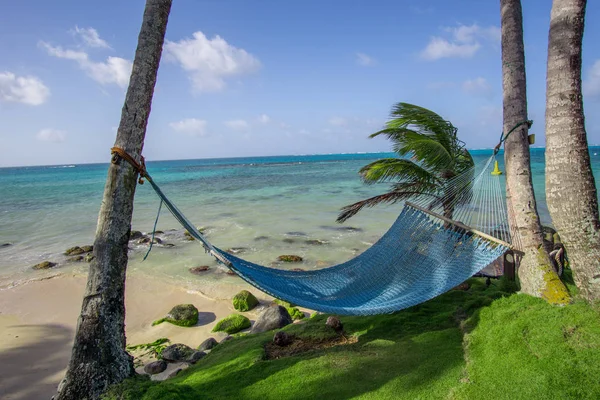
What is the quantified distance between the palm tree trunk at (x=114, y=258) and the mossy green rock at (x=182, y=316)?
8.64 feet

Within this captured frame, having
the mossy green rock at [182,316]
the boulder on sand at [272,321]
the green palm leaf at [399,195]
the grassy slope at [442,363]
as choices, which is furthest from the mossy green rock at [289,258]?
the grassy slope at [442,363]

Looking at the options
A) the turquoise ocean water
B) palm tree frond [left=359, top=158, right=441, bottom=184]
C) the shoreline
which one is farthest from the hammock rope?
the turquoise ocean water

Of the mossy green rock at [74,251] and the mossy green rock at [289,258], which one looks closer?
the mossy green rock at [289,258]

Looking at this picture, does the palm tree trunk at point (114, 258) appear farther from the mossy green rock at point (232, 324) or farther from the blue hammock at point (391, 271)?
the mossy green rock at point (232, 324)

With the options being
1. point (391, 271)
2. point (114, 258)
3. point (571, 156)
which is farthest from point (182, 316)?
point (571, 156)

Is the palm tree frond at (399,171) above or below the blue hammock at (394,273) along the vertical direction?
above

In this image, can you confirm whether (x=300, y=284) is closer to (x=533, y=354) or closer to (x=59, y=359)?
(x=533, y=354)

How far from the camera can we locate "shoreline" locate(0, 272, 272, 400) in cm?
397

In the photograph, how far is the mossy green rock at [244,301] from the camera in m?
5.55

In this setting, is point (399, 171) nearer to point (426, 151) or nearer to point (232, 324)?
point (426, 151)

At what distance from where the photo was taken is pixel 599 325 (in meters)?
2.27

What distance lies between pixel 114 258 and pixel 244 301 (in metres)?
3.21

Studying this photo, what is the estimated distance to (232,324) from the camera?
4914 mm

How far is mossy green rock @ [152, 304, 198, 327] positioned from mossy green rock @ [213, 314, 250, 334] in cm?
45
